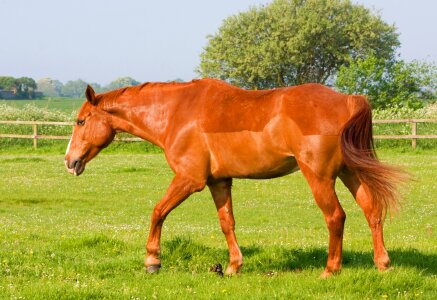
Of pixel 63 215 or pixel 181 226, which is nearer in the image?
pixel 181 226

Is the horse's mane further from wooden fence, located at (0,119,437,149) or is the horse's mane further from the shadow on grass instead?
wooden fence, located at (0,119,437,149)

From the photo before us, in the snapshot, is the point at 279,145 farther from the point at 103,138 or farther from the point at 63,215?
the point at 63,215

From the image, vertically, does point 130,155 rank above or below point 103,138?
below

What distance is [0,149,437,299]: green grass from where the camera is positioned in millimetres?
6875

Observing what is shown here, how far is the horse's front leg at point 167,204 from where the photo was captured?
309 inches

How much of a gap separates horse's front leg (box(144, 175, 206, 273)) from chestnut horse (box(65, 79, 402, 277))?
0.01 m

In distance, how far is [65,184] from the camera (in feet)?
76.0

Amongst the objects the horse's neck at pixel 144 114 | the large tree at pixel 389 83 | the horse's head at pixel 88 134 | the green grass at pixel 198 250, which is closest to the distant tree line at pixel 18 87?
the large tree at pixel 389 83

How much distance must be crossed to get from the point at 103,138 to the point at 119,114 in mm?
367

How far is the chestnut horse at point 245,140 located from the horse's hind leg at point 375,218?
1 cm

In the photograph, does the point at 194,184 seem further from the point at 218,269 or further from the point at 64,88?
the point at 64,88

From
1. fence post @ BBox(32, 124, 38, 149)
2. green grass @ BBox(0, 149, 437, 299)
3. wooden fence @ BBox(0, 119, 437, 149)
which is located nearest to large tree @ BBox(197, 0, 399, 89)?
wooden fence @ BBox(0, 119, 437, 149)

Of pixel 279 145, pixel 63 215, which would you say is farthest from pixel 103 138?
pixel 63 215

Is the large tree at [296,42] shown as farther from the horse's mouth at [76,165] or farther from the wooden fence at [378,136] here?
the horse's mouth at [76,165]
